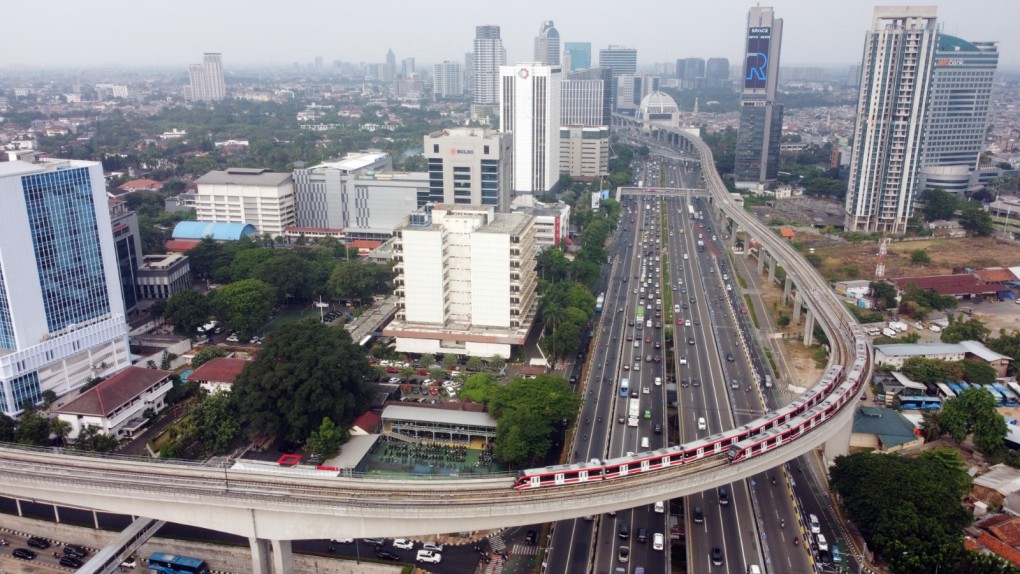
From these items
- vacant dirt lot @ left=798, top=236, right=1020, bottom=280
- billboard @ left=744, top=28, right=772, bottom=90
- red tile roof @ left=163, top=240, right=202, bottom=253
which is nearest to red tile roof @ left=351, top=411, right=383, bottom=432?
red tile roof @ left=163, top=240, right=202, bottom=253

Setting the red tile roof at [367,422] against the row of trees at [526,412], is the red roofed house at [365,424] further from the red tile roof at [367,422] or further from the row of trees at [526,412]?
the row of trees at [526,412]

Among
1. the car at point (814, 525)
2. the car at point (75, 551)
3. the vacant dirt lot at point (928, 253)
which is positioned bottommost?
the car at point (75, 551)

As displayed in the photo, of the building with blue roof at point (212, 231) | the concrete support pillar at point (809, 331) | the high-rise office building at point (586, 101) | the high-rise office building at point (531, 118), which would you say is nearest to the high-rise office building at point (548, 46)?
the high-rise office building at point (586, 101)

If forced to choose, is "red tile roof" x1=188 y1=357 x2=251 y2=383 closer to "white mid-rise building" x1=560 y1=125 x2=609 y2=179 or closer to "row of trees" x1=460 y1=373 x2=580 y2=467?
"row of trees" x1=460 y1=373 x2=580 y2=467

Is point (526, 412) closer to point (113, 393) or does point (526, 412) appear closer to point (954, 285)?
point (113, 393)

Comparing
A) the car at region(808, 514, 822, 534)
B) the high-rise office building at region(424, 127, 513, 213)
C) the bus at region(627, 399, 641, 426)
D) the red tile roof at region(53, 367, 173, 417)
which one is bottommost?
the car at region(808, 514, 822, 534)

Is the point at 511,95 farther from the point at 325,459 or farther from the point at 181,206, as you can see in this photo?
the point at 325,459
